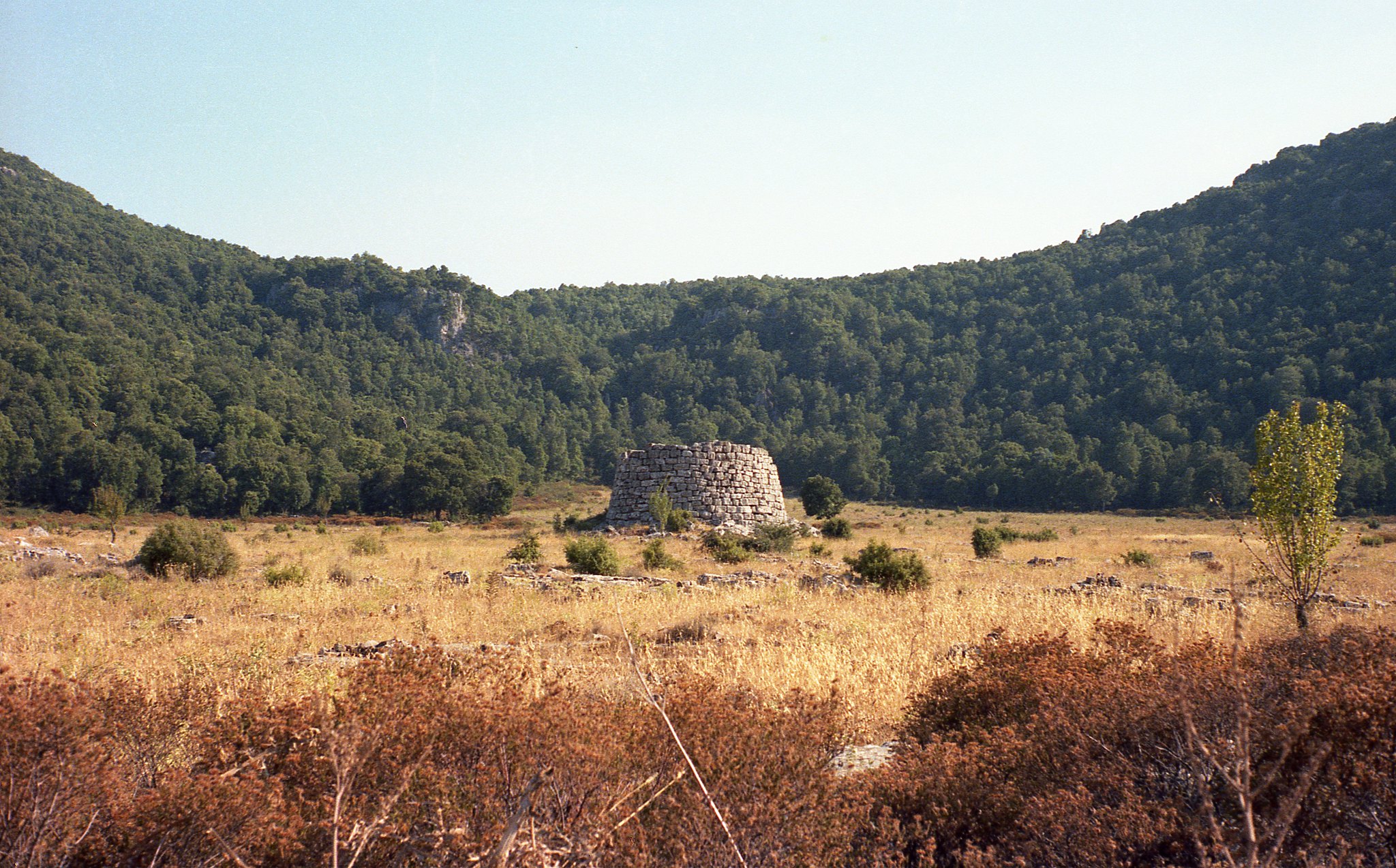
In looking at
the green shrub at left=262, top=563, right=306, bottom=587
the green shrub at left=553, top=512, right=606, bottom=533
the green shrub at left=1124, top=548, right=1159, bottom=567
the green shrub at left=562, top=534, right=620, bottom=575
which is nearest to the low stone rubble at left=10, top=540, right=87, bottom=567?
the green shrub at left=262, top=563, right=306, bottom=587

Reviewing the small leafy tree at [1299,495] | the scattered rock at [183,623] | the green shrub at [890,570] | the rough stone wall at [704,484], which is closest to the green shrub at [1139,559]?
the green shrub at [890,570]

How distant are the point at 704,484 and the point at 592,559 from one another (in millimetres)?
13336

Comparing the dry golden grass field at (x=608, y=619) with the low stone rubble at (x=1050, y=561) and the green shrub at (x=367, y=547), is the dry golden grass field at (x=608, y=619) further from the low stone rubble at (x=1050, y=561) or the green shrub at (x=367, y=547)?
the green shrub at (x=367, y=547)

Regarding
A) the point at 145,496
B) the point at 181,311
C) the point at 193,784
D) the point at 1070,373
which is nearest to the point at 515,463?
the point at 145,496

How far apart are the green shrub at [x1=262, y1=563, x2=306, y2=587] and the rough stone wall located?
15998 mm

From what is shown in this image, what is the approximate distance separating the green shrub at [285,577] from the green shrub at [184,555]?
1.49m

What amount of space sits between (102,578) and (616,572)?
26.8 ft

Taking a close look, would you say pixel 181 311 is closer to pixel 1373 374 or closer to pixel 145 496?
pixel 145 496

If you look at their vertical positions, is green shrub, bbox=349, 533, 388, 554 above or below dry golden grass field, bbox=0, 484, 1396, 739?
below

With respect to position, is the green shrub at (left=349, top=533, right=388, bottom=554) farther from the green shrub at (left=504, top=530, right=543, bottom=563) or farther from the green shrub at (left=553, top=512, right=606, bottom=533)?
the green shrub at (left=553, top=512, right=606, bottom=533)

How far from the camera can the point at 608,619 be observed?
9.77 meters

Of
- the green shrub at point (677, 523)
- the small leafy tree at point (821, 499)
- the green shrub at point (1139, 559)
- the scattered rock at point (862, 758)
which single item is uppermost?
the scattered rock at point (862, 758)

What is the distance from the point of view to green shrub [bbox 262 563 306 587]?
42.9 feet

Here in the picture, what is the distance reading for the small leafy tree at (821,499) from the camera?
117ft
